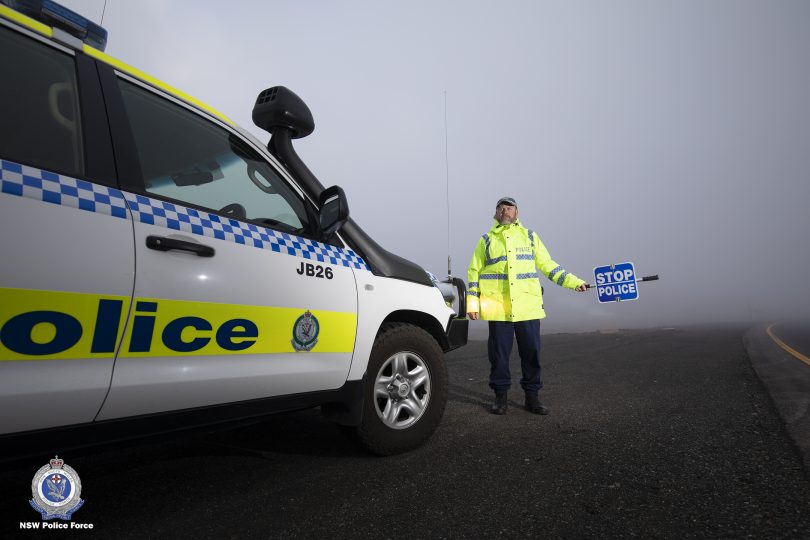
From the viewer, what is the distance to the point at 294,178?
239 cm

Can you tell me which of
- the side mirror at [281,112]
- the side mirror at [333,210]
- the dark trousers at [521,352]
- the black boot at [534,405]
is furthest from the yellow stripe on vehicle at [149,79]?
the black boot at [534,405]

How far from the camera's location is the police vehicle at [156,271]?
123 cm

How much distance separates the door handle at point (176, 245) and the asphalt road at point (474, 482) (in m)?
0.74

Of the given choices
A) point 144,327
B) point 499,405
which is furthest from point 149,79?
point 499,405

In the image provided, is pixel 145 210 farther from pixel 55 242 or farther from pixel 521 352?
pixel 521 352

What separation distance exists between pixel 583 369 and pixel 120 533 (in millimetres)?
5535

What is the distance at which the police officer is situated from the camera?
3.50m

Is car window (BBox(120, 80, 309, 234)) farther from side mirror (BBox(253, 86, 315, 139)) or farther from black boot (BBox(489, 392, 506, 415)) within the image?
black boot (BBox(489, 392, 506, 415))

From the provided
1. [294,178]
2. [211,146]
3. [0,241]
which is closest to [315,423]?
[294,178]

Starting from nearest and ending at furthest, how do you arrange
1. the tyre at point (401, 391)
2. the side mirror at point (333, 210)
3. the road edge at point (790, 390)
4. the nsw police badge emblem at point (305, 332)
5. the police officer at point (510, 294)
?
the nsw police badge emblem at point (305, 332)
the side mirror at point (333, 210)
the tyre at point (401, 391)
the road edge at point (790, 390)
the police officer at point (510, 294)

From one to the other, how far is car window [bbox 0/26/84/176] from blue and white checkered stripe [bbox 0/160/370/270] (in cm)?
7

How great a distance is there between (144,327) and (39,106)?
869 millimetres

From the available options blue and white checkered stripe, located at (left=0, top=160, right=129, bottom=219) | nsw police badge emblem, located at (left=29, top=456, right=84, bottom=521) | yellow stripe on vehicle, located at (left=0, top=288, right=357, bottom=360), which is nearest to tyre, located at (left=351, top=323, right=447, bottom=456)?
yellow stripe on vehicle, located at (left=0, top=288, right=357, bottom=360)

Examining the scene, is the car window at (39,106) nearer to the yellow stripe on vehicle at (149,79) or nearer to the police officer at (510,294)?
the yellow stripe on vehicle at (149,79)
